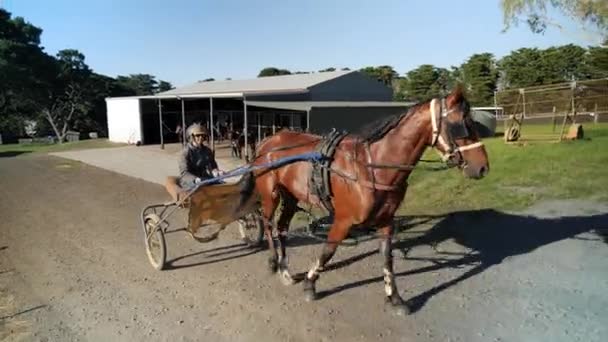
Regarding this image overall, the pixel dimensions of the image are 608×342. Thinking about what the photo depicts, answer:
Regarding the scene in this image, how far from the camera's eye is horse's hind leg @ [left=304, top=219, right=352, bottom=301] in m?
5.18

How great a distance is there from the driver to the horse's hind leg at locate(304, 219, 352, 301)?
2.31 m

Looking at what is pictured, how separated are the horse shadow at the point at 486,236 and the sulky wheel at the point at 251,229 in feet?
7.18

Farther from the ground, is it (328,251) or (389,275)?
(328,251)

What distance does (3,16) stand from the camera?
38.4 meters

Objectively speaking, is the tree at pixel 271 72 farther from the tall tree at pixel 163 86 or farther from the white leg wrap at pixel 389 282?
the white leg wrap at pixel 389 282

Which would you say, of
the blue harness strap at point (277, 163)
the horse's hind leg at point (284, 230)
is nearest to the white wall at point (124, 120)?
the blue harness strap at point (277, 163)

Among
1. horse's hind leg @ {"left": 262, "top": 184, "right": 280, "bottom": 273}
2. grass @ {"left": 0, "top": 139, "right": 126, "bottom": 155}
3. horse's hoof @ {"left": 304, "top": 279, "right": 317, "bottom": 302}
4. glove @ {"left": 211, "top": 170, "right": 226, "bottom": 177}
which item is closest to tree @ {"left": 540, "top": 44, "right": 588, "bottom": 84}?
grass @ {"left": 0, "top": 139, "right": 126, "bottom": 155}

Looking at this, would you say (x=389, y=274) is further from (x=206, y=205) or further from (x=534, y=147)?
(x=534, y=147)

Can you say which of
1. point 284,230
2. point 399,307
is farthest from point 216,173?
point 399,307

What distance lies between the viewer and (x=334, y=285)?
19.2ft

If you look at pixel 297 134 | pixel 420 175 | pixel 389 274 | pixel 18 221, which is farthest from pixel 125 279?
pixel 420 175

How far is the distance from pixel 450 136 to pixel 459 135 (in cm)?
8

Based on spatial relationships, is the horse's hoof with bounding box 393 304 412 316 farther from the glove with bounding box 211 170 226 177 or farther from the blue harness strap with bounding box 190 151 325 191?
the glove with bounding box 211 170 226 177

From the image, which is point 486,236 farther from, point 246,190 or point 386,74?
point 386,74
